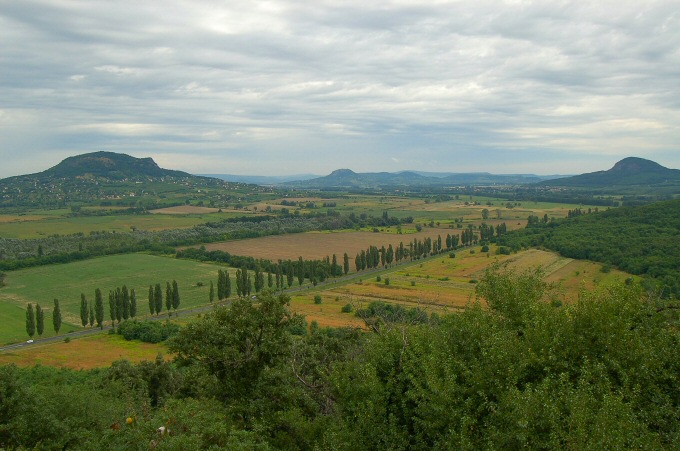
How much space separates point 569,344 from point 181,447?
12291mm

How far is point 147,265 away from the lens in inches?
4286

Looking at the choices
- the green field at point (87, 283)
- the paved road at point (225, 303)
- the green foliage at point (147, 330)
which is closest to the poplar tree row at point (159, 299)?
the paved road at point (225, 303)

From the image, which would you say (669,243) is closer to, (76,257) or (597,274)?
(597,274)

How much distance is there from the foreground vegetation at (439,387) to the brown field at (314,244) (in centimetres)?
8629

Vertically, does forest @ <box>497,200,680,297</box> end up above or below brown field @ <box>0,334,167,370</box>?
above

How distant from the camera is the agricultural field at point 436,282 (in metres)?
70.5

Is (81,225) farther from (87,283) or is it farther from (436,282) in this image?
(436,282)

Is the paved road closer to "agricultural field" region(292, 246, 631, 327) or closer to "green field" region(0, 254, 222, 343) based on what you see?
"agricultural field" region(292, 246, 631, 327)

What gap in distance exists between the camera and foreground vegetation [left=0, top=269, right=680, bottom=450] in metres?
13.1

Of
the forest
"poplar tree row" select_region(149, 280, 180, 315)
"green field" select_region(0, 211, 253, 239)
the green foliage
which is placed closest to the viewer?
the green foliage

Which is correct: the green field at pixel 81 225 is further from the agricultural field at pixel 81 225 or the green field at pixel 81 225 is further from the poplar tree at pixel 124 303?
the poplar tree at pixel 124 303

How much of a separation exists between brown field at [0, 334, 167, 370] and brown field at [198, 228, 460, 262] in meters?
54.4

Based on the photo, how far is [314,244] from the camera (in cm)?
13375

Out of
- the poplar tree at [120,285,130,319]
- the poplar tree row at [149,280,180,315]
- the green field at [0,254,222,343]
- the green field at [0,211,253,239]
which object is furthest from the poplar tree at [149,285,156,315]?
the green field at [0,211,253,239]
